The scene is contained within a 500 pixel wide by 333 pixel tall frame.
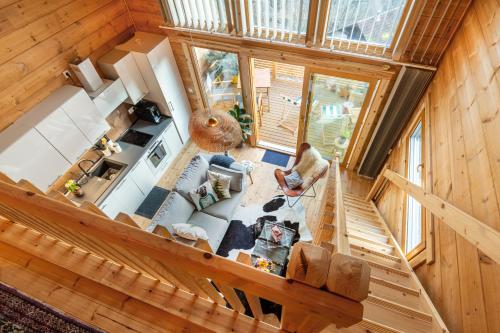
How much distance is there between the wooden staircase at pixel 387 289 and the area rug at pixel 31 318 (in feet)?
4.23

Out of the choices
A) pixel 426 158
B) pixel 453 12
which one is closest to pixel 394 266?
pixel 426 158

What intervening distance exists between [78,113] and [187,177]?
5.86 feet

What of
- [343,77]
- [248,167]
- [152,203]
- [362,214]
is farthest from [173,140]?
[362,214]

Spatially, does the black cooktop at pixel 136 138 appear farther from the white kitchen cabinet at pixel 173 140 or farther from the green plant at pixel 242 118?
the green plant at pixel 242 118

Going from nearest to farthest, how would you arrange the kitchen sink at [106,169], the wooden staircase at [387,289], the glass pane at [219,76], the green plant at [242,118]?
the wooden staircase at [387,289], the kitchen sink at [106,169], the green plant at [242,118], the glass pane at [219,76]

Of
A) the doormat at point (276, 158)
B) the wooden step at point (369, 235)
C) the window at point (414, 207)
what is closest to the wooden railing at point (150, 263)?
the window at point (414, 207)

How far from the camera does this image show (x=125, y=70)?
13.7 ft

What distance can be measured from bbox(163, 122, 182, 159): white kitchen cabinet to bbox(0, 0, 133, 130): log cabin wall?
Result: 1639 millimetres

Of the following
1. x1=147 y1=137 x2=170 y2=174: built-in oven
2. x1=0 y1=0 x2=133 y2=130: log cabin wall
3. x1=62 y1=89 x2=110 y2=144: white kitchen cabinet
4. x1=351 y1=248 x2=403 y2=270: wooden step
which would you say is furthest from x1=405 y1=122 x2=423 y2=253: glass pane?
x1=0 y1=0 x2=133 y2=130: log cabin wall

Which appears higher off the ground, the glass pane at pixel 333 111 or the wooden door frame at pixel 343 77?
the glass pane at pixel 333 111

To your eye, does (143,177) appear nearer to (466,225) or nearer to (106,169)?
(106,169)

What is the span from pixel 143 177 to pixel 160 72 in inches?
72.0

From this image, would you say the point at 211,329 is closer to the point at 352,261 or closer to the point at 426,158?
the point at 352,261

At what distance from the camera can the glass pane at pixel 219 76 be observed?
16.4 feet
